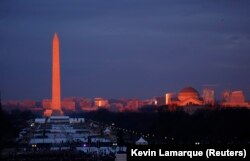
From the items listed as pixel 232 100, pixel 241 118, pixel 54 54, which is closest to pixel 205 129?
pixel 241 118

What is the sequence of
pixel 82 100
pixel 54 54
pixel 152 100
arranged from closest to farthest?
pixel 54 54
pixel 152 100
pixel 82 100

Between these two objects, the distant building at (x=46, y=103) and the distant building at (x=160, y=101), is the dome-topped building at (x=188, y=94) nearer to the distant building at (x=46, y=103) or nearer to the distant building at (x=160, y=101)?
the distant building at (x=160, y=101)

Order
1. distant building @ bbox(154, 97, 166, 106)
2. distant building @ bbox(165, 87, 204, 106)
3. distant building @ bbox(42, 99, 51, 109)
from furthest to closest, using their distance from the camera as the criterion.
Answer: distant building @ bbox(42, 99, 51, 109), distant building @ bbox(154, 97, 166, 106), distant building @ bbox(165, 87, 204, 106)

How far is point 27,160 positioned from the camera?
26.3 metres

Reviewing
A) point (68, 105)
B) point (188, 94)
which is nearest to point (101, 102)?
point (68, 105)

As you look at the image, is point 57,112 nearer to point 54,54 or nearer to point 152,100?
point 54,54

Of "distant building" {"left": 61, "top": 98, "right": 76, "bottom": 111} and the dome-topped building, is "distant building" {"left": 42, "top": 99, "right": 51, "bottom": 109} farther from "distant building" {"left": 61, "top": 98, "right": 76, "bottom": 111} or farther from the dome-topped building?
the dome-topped building

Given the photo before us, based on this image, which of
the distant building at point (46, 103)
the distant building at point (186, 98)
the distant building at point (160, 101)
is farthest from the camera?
the distant building at point (46, 103)

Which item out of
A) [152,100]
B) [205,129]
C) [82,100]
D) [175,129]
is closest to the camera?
[205,129]

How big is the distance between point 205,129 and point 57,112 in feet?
224

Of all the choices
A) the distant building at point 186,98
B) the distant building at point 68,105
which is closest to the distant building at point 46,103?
the distant building at point 68,105

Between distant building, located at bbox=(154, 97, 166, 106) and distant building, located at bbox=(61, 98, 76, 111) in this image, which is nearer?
distant building, located at bbox=(154, 97, 166, 106)

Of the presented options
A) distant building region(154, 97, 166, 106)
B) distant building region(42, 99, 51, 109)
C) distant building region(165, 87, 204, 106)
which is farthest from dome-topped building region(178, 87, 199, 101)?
distant building region(42, 99, 51, 109)

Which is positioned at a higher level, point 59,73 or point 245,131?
point 59,73
